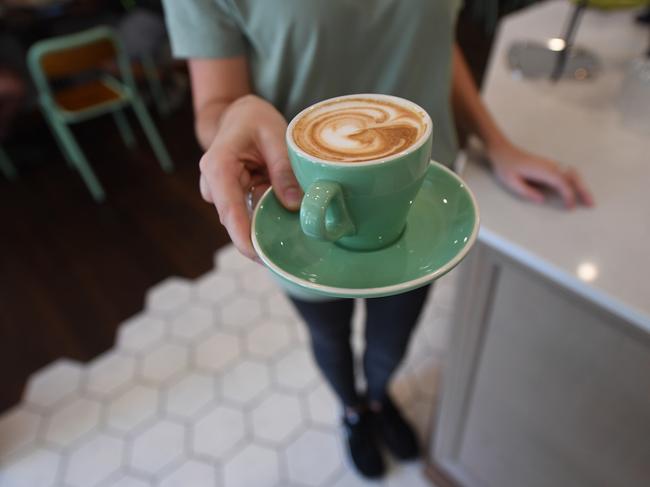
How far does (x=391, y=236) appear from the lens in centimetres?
36

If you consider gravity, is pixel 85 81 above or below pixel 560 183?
below

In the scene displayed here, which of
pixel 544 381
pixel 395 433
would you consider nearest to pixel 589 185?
pixel 544 381

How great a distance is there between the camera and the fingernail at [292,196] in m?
0.35

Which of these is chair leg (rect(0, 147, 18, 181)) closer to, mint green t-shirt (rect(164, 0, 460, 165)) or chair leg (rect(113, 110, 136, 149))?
chair leg (rect(113, 110, 136, 149))

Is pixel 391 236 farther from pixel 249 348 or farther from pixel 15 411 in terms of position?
pixel 15 411

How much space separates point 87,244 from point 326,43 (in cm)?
178

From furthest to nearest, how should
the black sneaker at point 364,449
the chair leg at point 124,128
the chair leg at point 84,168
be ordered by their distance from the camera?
the chair leg at point 124,128
the chair leg at point 84,168
the black sneaker at point 364,449

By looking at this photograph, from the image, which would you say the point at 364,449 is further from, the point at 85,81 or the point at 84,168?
the point at 85,81

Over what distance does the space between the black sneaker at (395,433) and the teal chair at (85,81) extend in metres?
1.64

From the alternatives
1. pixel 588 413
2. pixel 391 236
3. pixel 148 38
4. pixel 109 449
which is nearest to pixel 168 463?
pixel 109 449

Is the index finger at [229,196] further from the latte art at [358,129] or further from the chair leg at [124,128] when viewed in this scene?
the chair leg at [124,128]

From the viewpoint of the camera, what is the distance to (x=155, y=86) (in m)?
2.57

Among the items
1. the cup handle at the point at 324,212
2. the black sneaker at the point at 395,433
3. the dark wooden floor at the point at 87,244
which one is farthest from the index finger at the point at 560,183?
the dark wooden floor at the point at 87,244

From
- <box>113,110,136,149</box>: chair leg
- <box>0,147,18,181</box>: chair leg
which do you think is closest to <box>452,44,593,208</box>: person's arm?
<box>113,110,136,149</box>: chair leg
